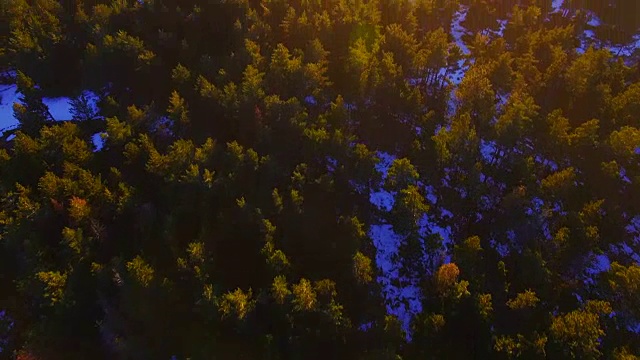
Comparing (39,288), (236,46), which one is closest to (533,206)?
(236,46)

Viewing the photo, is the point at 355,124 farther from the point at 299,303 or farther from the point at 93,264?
the point at 93,264

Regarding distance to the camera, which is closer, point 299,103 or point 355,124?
point 299,103

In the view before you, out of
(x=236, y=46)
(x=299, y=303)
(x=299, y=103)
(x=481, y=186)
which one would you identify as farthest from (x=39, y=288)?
(x=481, y=186)

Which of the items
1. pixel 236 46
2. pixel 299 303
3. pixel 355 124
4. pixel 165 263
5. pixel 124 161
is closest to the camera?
pixel 299 303

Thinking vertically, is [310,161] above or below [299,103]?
below

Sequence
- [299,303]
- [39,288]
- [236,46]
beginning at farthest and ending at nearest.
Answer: [236,46]
[39,288]
[299,303]

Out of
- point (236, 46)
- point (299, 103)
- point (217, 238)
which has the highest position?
point (236, 46)
